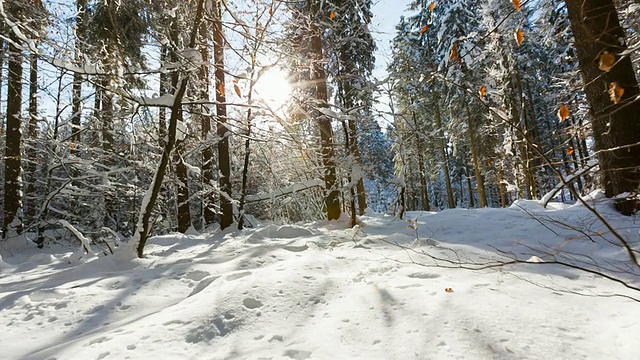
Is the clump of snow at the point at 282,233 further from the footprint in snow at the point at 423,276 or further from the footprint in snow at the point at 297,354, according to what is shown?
the footprint in snow at the point at 297,354

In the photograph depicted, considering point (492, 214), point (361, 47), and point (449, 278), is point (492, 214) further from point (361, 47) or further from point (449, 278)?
point (361, 47)

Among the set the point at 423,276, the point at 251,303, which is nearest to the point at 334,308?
the point at 251,303

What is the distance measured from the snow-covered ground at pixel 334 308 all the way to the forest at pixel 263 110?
2.73ft

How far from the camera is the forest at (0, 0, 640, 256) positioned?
12.0 feet

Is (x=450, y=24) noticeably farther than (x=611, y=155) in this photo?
Yes

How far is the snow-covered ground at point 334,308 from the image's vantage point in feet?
5.80

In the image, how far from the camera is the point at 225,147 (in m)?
8.77

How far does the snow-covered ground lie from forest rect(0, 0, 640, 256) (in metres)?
0.83

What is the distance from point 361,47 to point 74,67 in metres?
10.1

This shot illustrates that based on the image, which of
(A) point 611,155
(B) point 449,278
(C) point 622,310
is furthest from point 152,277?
(A) point 611,155

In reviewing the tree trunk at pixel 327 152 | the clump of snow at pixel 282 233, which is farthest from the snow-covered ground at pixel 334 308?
the tree trunk at pixel 327 152

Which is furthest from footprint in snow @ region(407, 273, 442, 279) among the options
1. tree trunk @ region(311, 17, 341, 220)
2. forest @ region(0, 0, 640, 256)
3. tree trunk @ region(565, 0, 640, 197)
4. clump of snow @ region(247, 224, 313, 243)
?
tree trunk @ region(311, 17, 341, 220)

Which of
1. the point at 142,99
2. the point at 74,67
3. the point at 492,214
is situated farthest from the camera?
the point at 492,214

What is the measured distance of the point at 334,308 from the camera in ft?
7.78
